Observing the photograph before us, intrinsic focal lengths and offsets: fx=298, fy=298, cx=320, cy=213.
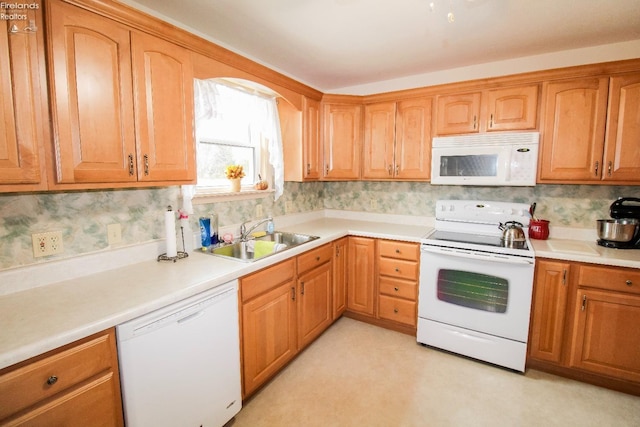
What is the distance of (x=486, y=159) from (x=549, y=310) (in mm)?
1228

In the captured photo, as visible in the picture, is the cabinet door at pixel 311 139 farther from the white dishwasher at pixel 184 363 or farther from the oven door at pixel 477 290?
the white dishwasher at pixel 184 363

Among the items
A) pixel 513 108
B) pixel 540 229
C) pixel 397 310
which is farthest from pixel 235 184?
pixel 540 229

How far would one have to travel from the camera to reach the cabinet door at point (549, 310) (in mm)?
2115

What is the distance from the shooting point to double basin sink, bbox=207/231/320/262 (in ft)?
7.30

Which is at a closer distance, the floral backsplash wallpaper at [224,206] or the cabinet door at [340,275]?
the floral backsplash wallpaper at [224,206]

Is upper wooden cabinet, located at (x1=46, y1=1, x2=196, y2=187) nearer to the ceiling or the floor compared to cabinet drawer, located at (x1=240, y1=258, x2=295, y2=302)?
Result: nearer to the ceiling

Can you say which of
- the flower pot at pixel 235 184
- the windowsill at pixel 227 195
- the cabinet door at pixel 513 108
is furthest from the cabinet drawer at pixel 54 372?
the cabinet door at pixel 513 108

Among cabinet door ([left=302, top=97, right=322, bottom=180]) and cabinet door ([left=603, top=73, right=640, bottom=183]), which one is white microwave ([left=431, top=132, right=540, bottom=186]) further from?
cabinet door ([left=302, top=97, right=322, bottom=180])

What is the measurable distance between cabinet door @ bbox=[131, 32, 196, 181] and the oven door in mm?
1979

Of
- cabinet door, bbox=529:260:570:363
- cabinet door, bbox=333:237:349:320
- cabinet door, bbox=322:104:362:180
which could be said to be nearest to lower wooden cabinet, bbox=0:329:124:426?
cabinet door, bbox=333:237:349:320

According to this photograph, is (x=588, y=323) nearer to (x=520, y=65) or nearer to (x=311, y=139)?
(x=520, y=65)

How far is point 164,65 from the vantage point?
1.60m

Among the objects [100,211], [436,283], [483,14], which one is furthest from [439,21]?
[100,211]

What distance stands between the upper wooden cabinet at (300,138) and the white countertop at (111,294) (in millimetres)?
947
